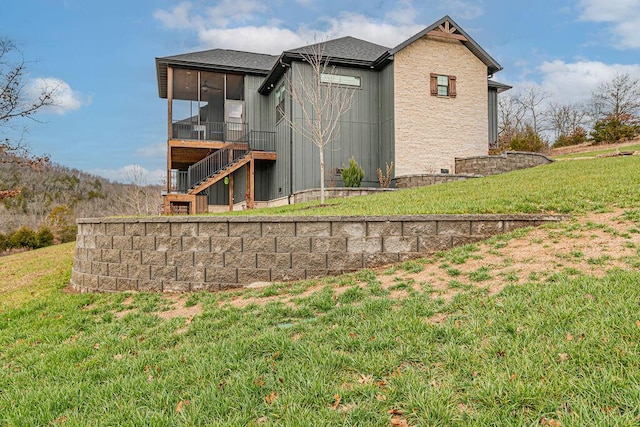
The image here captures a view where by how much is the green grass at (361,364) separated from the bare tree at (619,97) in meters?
34.7

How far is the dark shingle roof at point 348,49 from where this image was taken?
1469 centimetres

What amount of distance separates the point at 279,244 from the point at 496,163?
1183 centimetres

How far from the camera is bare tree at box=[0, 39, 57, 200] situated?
30.7 feet

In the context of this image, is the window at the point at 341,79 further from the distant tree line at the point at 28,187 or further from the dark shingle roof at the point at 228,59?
the distant tree line at the point at 28,187

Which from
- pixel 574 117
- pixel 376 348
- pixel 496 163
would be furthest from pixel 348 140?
pixel 574 117

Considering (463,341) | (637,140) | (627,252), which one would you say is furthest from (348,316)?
(637,140)

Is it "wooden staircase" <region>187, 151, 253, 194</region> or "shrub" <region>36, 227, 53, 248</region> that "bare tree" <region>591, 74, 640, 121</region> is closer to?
"wooden staircase" <region>187, 151, 253, 194</region>

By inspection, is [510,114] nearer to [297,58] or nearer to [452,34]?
[452,34]

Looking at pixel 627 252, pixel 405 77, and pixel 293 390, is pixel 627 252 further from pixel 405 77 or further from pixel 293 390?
pixel 405 77

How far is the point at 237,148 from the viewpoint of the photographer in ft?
52.7

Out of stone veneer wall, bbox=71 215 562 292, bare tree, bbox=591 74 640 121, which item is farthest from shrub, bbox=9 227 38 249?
bare tree, bbox=591 74 640 121

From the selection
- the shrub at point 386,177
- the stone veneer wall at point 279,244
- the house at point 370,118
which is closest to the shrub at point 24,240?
the house at point 370,118

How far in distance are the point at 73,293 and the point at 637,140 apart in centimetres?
2909

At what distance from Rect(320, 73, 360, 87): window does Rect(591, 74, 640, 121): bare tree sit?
25800 mm
